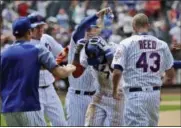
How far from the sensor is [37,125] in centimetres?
768

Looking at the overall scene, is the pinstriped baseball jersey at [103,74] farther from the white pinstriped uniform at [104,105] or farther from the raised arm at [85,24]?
the raised arm at [85,24]

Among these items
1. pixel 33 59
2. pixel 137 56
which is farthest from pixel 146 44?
pixel 33 59

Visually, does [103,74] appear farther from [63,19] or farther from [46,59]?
[63,19]

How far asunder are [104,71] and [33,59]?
1950mm

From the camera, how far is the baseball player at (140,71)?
830 cm

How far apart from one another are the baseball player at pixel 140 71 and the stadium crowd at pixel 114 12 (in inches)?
646

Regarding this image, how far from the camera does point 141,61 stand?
831cm

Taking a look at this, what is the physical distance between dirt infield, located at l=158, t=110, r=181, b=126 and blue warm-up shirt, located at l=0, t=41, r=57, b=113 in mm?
6737

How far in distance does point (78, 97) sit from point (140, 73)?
6.32 ft

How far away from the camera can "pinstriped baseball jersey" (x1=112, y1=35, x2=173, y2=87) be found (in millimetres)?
8312

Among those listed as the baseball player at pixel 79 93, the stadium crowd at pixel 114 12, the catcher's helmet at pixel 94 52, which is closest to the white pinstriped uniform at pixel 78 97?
the baseball player at pixel 79 93

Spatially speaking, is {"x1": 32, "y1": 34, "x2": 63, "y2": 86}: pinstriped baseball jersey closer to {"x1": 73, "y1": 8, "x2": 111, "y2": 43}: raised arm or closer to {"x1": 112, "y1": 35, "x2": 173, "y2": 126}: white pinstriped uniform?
{"x1": 73, "y1": 8, "x2": 111, "y2": 43}: raised arm

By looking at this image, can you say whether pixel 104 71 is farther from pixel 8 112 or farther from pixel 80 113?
pixel 8 112

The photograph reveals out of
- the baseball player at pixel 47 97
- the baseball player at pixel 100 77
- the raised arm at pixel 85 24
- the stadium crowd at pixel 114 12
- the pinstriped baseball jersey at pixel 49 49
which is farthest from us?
the stadium crowd at pixel 114 12
